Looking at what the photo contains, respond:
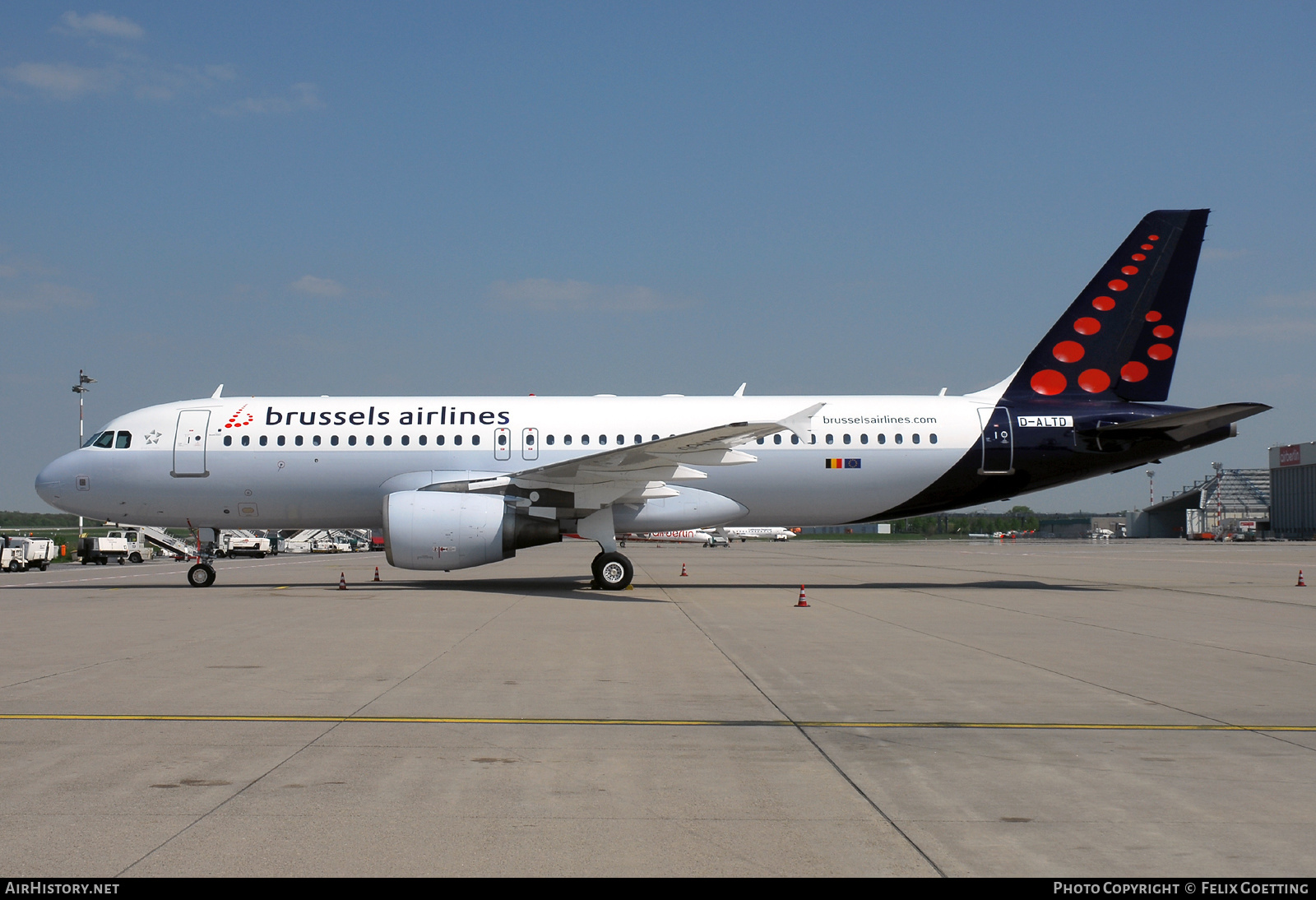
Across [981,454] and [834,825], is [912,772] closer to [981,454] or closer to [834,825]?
[834,825]

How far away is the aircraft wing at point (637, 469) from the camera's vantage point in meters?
17.7

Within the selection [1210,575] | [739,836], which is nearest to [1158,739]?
[739,836]

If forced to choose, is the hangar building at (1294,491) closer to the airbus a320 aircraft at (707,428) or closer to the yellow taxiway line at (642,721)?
the airbus a320 aircraft at (707,428)

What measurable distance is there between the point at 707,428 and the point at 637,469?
6.60 feet

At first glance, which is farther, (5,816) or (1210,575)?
(1210,575)

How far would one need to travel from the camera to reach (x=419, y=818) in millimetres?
4676

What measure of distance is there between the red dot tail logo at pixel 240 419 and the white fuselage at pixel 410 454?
0.03m

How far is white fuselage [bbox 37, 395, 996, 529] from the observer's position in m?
20.8

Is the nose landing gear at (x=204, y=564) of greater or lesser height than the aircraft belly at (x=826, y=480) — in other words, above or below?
below

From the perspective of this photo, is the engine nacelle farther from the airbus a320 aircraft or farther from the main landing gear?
the main landing gear

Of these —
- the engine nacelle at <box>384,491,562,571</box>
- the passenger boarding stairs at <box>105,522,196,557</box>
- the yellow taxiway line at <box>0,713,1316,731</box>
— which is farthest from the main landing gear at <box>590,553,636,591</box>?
the yellow taxiway line at <box>0,713,1316,731</box>

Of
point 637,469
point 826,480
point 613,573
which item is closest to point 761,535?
point 826,480

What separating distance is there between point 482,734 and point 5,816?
2762mm

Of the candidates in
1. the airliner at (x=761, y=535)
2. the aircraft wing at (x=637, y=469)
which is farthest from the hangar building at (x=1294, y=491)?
the aircraft wing at (x=637, y=469)
